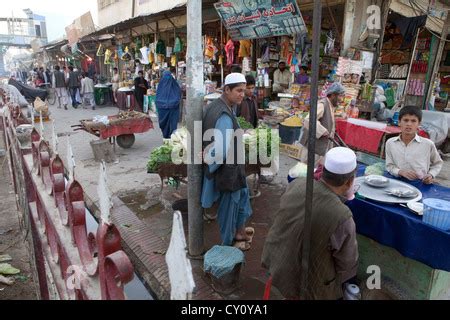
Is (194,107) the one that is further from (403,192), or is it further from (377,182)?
(403,192)

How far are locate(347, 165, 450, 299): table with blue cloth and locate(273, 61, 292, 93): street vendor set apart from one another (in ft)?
24.0

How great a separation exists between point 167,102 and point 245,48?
3486 mm

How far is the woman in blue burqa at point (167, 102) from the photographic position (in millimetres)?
8539

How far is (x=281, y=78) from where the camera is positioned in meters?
10.2

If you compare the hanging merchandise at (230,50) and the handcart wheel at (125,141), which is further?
the hanging merchandise at (230,50)

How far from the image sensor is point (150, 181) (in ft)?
21.5

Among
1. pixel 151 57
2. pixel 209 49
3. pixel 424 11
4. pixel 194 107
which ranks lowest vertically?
pixel 194 107

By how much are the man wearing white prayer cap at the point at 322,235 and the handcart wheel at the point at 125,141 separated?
724 centimetres

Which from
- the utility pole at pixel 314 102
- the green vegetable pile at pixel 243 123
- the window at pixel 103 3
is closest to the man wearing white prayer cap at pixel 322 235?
the utility pole at pixel 314 102

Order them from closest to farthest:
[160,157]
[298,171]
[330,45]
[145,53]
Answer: [298,171] < [160,157] < [330,45] < [145,53]

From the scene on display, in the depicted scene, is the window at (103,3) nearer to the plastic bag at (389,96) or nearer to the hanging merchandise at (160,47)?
the hanging merchandise at (160,47)

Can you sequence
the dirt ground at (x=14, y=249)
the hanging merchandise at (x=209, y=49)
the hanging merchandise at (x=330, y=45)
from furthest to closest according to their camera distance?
the hanging merchandise at (x=209, y=49) < the hanging merchandise at (x=330, y=45) < the dirt ground at (x=14, y=249)

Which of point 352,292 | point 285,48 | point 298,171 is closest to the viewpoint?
point 352,292

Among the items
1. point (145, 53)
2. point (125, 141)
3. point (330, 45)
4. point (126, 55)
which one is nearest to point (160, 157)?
point (125, 141)
